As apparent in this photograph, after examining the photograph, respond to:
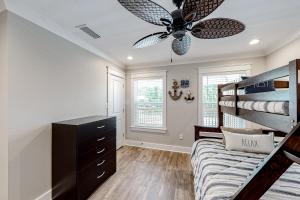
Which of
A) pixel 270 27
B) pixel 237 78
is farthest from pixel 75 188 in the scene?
pixel 237 78

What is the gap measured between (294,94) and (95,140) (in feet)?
7.23

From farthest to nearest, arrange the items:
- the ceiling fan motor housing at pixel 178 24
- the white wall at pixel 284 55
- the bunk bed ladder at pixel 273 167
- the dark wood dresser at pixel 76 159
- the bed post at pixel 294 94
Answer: the white wall at pixel 284 55, the dark wood dresser at pixel 76 159, the ceiling fan motor housing at pixel 178 24, the bed post at pixel 294 94, the bunk bed ladder at pixel 273 167

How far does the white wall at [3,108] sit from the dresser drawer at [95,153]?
72 centimetres

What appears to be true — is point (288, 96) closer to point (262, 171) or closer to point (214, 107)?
point (262, 171)

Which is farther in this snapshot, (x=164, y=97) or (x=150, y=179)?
(x=164, y=97)

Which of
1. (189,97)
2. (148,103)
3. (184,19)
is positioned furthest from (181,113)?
(184,19)

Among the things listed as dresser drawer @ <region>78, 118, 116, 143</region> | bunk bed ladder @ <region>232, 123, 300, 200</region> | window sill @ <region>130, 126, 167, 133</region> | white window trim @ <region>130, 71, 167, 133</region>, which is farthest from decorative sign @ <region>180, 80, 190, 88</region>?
bunk bed ladder @ <region>232, 123, 300, 200</region>

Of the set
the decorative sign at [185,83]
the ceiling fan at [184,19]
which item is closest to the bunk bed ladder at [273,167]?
the ceiling fan at [184,19]

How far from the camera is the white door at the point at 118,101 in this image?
139 inches

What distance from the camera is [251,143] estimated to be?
1975 millimetres

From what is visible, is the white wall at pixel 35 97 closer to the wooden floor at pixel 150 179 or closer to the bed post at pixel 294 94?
the wooden floor at pixel 150 179

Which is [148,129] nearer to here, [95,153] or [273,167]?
[95,153]

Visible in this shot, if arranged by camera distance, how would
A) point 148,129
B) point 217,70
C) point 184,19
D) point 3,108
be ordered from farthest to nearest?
point 148,129
point 217,70
point 3,108
point 184,19

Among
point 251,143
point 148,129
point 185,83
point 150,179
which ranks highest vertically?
point 185,83
